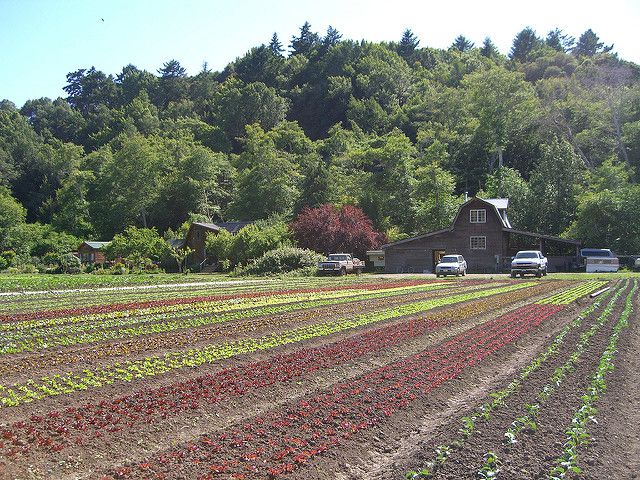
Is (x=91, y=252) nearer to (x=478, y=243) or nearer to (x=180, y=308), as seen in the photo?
(x=478, y=243)

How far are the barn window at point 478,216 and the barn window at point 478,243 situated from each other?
1767mm

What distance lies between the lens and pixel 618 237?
5916 centimetres

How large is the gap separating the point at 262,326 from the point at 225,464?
10572 millimetres

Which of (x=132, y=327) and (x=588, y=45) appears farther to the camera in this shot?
(x=588, y=45)

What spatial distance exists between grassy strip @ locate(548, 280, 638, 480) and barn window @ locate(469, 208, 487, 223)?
45.6m

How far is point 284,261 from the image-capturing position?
54.4 metres

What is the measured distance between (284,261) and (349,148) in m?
44.4

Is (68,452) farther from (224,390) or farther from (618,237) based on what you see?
(618,237)

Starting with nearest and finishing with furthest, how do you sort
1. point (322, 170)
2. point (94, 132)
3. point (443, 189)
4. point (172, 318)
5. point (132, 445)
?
point (132, 445), point (172, 318), point (443, 189), point (322, 170), point (94, 132)

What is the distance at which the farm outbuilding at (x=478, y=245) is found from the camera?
57969 mm

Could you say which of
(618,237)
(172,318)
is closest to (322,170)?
(618,237)

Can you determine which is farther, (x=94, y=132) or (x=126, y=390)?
(x=94, y=132)

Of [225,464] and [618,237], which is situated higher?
[618,237]

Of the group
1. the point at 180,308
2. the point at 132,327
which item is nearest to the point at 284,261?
the point at 180,308
